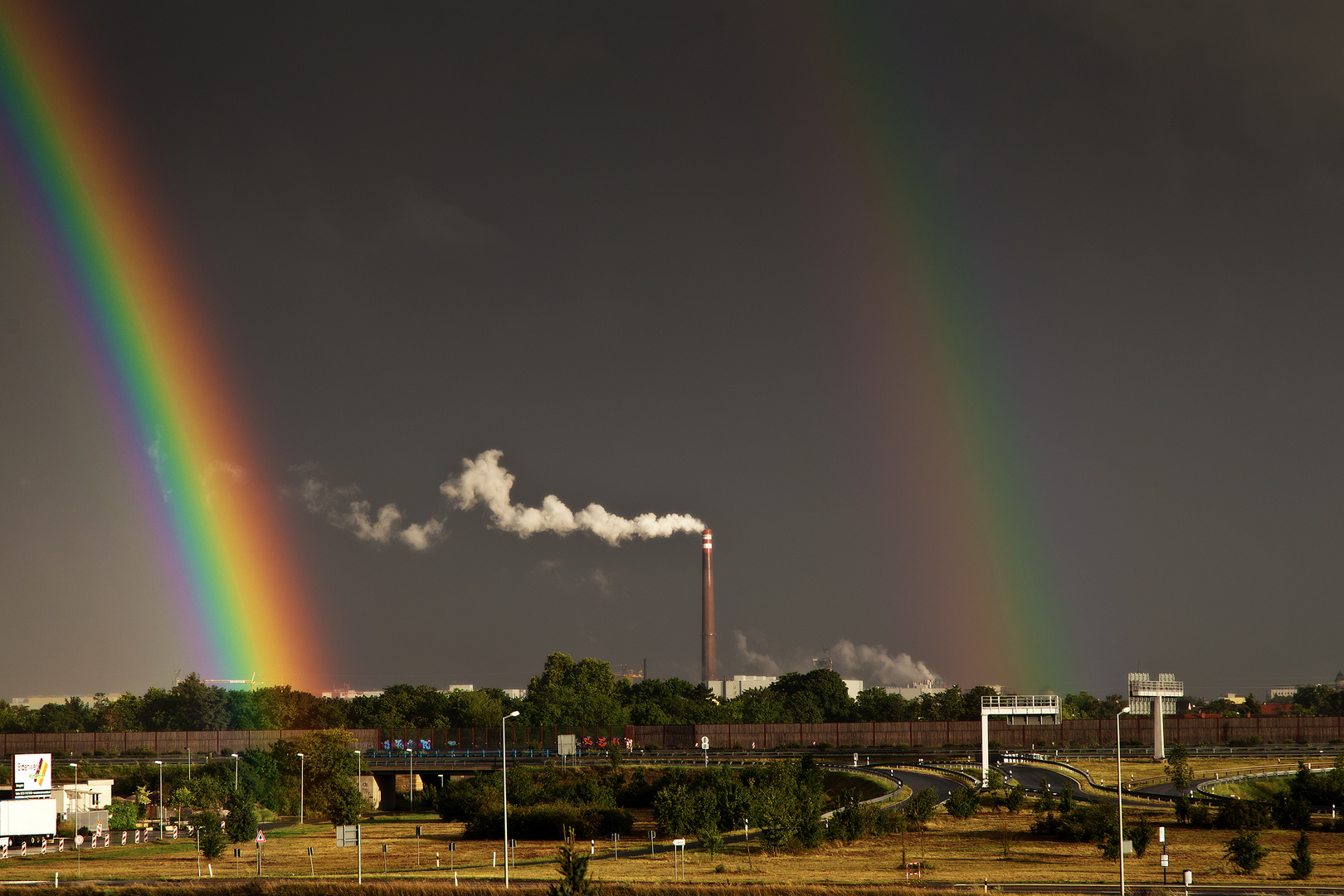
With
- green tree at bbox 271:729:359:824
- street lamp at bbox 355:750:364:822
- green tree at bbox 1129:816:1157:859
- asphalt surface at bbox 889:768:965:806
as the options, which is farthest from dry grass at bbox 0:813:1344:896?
green tree at bbox 271:729:359:824

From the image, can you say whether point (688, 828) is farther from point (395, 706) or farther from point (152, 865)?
point (395, 706)

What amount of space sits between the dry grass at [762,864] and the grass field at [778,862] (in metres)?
0.10

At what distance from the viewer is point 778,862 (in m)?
76.3

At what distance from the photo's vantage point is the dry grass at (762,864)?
65375mm

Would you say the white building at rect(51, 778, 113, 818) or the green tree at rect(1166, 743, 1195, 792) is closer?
the green tree at rect(1166, 743, 1195, 792)

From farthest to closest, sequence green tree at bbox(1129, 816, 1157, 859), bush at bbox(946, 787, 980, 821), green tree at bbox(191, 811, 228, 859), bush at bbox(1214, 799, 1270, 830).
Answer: bush at bbox(946, 787, 980, 821), bush at bbox(1214, 799, 1270, 830), green tree at bbox(191, 811, 228, 859), green tree at bbox(1129, 816, 1157, 859)

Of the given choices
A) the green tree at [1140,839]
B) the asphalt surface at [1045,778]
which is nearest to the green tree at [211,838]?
the green tree at [1140,839]

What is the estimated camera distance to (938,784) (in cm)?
10862

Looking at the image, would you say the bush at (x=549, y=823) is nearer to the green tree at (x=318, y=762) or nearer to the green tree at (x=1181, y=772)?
the green tree at (x=318, y=762)

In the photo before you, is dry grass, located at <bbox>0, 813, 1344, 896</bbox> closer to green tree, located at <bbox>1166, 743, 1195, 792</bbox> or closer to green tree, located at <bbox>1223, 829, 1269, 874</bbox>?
green tree, located at <bbox>1223, 829, 1269, 874</bbox>

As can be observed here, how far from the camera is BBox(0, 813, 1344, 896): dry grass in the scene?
2574 inches

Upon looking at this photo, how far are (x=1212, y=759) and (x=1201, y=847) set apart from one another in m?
52.3

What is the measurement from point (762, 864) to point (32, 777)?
66906mm

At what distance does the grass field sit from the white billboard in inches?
483
